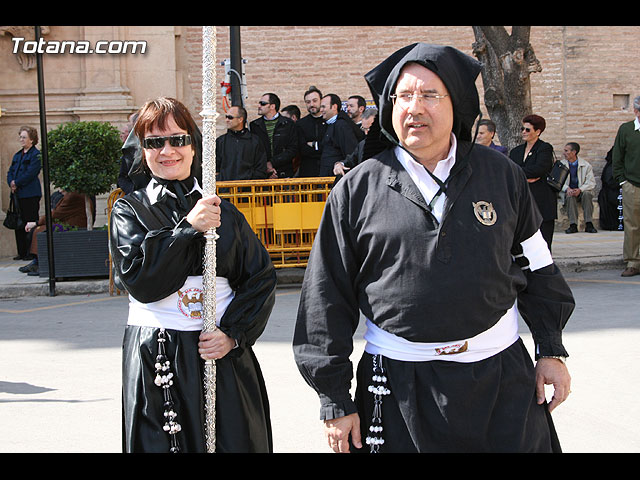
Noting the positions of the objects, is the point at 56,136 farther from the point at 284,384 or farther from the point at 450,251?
the point at 450,251

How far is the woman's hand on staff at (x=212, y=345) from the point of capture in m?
3.37

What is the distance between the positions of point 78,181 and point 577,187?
10.2 metres

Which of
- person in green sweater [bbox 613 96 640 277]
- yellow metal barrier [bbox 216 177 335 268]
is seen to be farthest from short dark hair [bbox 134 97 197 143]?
person in green sweater [bbox 613 96 640 277]

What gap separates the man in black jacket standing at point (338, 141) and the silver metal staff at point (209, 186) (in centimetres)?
824

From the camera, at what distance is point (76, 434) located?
5.37 metres

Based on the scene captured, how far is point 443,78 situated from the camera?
292 centimetres

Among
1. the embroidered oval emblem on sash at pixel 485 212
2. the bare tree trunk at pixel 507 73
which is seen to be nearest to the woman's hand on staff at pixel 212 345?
the embroidered oval emblem on sash at pixel 485 212

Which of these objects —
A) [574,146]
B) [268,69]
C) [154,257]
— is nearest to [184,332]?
[154,257]

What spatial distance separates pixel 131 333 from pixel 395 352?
3.84 ft

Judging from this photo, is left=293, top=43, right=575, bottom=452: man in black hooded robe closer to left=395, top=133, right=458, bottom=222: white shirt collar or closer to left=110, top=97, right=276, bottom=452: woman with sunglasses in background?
left=395, top=133, right=458, bottom=222: white shirt collar

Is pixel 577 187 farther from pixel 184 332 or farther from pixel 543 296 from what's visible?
pixel 184 332

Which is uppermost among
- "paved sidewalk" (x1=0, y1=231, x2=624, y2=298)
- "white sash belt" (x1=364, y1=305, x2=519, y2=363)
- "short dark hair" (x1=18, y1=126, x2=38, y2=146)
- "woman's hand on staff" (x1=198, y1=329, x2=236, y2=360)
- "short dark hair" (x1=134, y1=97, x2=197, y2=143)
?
"short dark hair" (x1=18, y1=126, x2=38, y2=146)

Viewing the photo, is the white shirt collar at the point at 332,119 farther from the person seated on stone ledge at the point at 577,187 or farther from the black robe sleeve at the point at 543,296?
the black robe sleeve at the point at 543,296

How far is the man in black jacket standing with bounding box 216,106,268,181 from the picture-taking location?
11.9m
